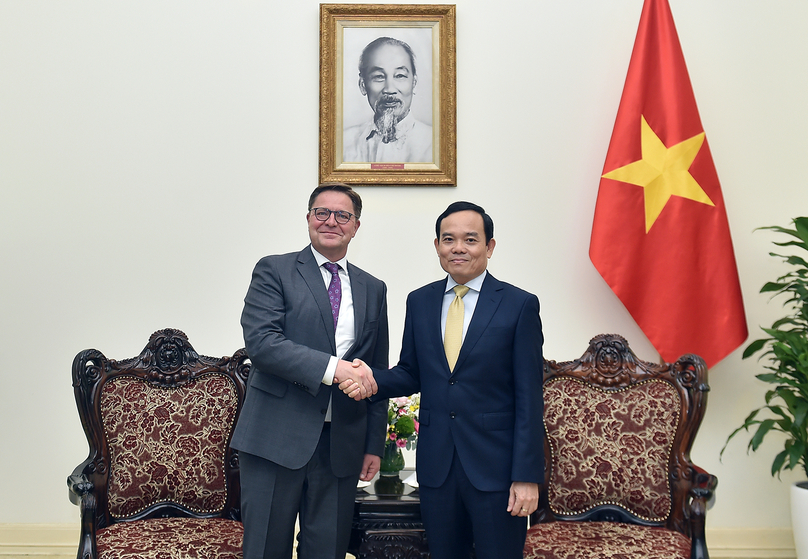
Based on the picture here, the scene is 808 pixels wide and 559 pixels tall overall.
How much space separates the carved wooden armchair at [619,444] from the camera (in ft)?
8.93

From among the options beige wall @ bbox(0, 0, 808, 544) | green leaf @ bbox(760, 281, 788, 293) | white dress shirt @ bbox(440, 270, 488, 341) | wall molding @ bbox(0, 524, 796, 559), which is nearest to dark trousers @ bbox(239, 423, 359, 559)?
white dress shirt @ bbox(440, 270, 488, 341)

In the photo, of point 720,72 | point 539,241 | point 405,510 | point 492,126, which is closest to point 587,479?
point 405,510

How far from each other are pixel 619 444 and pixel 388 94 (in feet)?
7.39

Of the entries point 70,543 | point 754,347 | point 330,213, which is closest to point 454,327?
point 330,213

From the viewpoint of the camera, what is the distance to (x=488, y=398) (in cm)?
211

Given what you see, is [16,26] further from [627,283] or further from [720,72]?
[720,72]

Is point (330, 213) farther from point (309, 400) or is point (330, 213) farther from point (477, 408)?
point (477, 408)

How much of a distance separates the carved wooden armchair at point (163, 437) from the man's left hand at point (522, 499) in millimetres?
1158

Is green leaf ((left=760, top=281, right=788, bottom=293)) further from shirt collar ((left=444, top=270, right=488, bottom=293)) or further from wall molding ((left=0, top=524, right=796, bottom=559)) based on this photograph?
shirt collar ((left=444, top=270, right=488, bottom=293))

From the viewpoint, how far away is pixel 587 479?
9.29 ft

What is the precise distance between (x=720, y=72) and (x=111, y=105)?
3535 millimetres

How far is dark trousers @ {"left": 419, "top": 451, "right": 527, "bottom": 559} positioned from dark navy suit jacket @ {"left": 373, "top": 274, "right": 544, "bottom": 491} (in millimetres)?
36

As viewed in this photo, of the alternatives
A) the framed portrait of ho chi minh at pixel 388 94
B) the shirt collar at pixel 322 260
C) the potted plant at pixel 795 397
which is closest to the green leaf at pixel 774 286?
the potted plant at pixel 795 397

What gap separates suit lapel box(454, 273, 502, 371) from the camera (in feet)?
6.99
